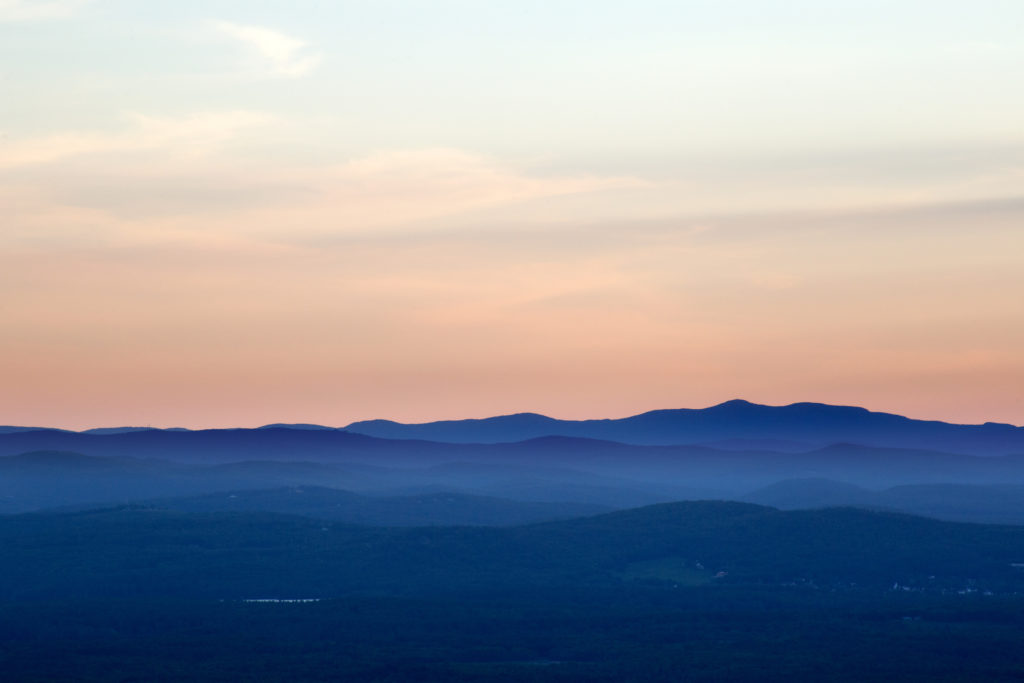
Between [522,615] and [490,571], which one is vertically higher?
[490,571]

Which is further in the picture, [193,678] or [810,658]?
[810,658]

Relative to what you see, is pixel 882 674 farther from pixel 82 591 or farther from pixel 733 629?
pixel 82 591

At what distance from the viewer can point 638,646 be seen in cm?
13212

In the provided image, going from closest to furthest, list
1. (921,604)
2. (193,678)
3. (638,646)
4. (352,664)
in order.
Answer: (193,678)
(352,664)
(638,646)
(921,604)

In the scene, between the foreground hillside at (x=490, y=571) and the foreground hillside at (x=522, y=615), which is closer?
the foreground hillside at (x=522, y=615)

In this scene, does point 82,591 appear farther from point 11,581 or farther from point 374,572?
point 374,572

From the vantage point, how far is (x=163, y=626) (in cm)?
14500

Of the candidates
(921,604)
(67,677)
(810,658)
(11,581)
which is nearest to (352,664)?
(67,677)

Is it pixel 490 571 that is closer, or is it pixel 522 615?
pixel 522 615

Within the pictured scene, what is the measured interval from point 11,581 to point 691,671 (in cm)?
10009

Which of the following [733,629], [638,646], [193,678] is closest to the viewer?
[193,678]

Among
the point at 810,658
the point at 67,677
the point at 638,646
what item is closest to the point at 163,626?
the point at 67,677

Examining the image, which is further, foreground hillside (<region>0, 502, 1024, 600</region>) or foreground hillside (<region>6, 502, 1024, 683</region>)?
foreground hillside (<region>0, 502, 1024, 600</region>)

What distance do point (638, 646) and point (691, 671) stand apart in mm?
13459
